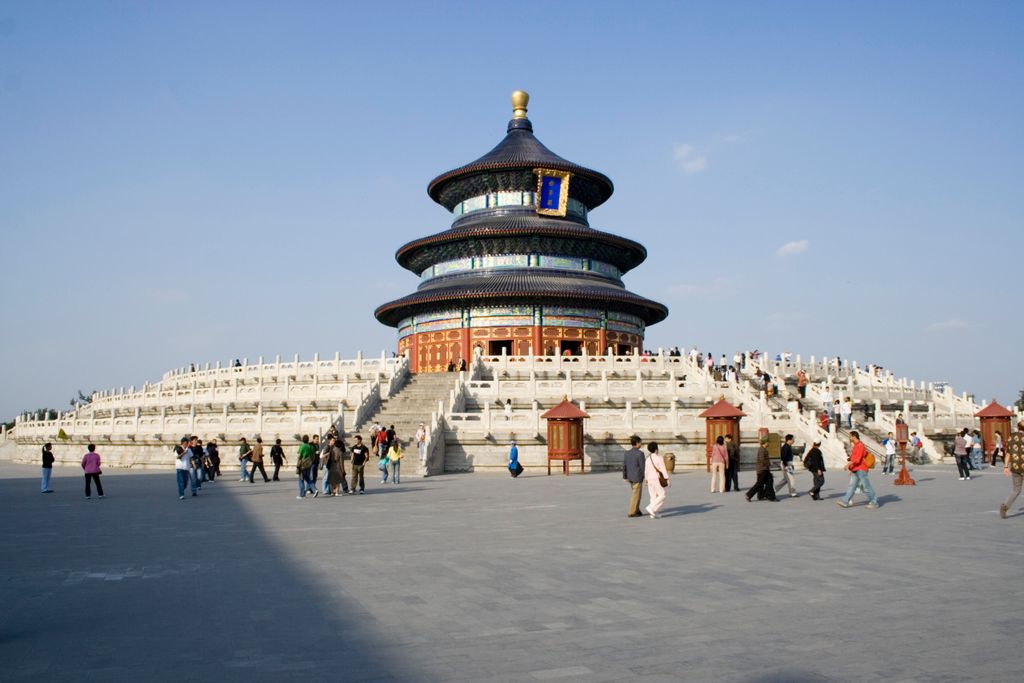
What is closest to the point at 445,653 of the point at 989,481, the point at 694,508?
the point at 694,508

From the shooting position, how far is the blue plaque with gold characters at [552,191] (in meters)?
50.0

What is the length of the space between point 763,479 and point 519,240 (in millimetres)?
33012

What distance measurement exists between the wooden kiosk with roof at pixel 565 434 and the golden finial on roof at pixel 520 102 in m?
35.6

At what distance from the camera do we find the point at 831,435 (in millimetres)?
26422

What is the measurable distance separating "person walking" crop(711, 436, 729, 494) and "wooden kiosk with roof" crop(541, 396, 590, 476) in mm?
6662

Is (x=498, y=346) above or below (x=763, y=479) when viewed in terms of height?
above

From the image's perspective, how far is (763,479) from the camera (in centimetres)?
1667

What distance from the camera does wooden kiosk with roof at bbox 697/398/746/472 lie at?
2488 centimetres

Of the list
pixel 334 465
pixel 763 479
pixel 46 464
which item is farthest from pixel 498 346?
pixel 763 479

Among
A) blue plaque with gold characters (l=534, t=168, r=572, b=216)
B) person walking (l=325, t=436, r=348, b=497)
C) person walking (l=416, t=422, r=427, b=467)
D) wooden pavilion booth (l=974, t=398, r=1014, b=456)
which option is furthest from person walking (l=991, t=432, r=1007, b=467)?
blue plaque with gold characters (l=534, t=168, r=572, b=216)

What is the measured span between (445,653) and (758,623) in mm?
2644

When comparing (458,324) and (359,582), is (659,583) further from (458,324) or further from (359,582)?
(458,324)

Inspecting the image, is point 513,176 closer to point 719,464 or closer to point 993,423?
point 993,423

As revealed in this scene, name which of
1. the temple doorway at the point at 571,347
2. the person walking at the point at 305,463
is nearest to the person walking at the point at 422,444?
the person walking at the point at 305,463
